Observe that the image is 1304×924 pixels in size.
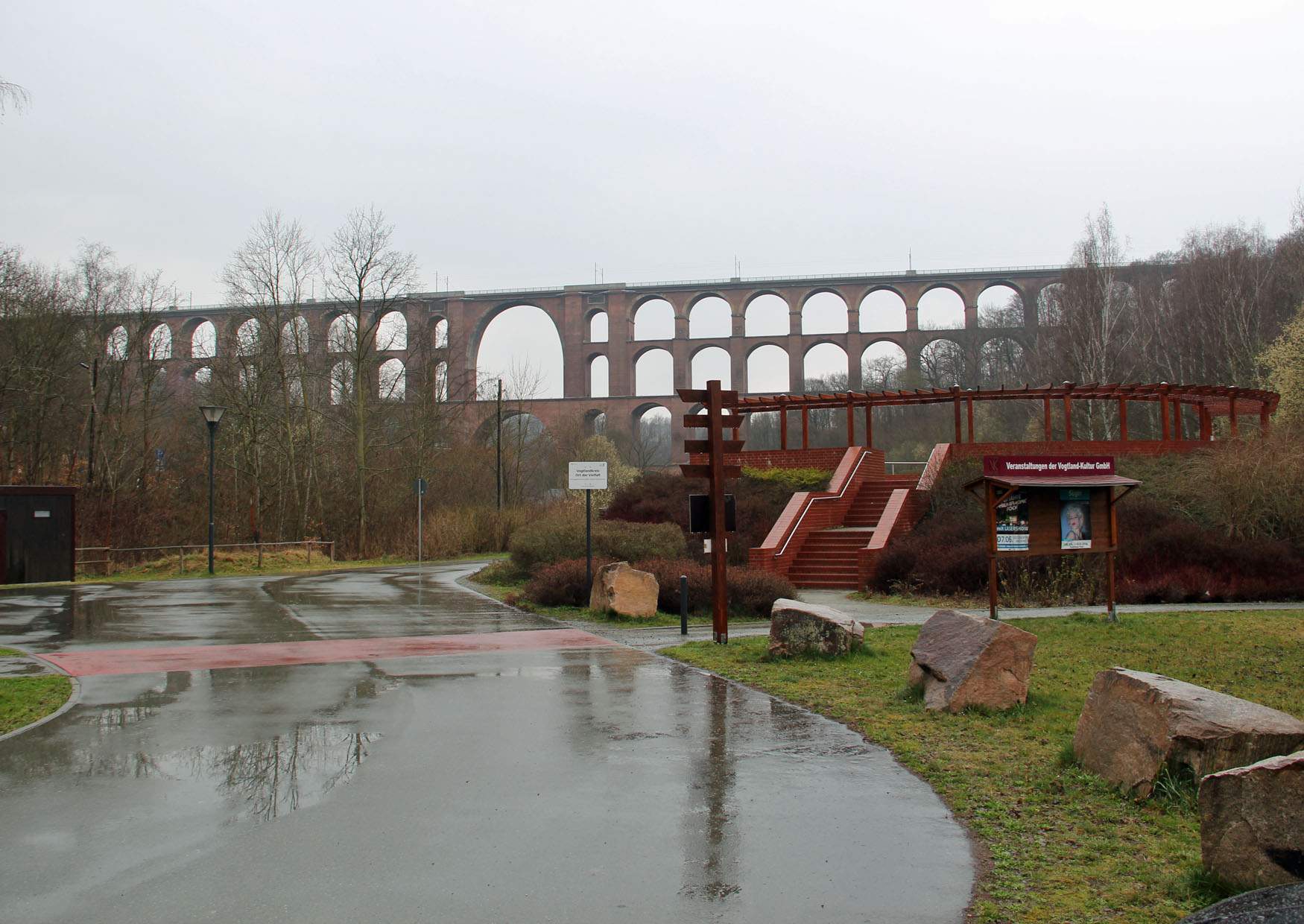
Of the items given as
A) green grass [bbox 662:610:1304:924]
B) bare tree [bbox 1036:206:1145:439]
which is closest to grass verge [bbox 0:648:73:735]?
green grass [bbox 662:610:1304:924]

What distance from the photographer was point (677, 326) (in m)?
81.7

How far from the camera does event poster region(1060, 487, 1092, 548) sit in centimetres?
1405

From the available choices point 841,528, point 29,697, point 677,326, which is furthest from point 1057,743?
point 677,326

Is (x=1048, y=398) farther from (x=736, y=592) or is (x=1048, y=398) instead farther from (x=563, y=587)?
(x=563, y=587)

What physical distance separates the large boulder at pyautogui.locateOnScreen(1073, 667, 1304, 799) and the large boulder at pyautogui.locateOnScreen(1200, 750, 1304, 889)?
3.96 feet

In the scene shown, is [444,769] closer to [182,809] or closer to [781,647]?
[182,809]

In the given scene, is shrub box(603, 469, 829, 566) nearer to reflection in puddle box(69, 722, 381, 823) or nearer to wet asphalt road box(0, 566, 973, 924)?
wet asphalt road box(0, 566, 973, 924)

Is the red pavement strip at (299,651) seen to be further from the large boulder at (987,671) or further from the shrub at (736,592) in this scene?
the large boulder at (987,671)

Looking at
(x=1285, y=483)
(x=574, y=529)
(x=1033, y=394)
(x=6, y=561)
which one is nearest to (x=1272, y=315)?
(x=1033, y=394)

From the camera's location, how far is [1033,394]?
29188mm

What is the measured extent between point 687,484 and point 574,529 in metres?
7.35

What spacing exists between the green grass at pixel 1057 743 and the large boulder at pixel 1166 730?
0.44 feet

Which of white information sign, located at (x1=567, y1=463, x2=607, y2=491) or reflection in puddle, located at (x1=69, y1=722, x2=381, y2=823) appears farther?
white information sign, located at (x1=567, y1=463, x2=607, y2=491)

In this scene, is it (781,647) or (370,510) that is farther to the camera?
(370,510)
